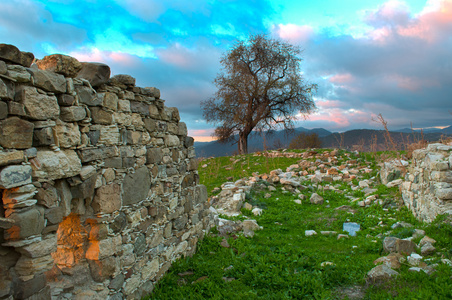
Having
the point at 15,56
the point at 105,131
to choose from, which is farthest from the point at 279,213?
the point at 15,56

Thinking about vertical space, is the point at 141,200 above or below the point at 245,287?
above

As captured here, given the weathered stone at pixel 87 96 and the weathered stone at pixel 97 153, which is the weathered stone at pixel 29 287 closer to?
the weathered stone at pixel 97 153

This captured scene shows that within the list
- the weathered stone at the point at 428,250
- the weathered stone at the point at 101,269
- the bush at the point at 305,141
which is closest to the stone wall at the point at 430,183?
the weathered stone at the point at 428,250

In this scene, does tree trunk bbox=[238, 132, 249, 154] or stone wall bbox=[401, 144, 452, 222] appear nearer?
stone wall bbox=[401, 144, 452, 222]

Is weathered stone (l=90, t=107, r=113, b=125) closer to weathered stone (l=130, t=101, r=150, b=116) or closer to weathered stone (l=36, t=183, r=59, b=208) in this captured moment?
weathered stone (l=130, t=101, r=150, b=116)

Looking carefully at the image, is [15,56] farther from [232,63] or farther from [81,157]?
[232,63]

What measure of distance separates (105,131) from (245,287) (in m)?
2.81

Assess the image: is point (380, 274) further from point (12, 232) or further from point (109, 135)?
point (12, 232)

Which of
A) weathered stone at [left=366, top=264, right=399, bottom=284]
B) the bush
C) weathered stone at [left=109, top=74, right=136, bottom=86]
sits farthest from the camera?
the bush

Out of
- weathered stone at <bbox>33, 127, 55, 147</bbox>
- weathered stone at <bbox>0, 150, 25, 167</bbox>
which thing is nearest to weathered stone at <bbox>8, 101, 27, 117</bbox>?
weathered stone at <bbox>33, 127, 55, 147</bbox>

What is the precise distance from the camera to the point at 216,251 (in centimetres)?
511

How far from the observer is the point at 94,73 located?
9.81 feet

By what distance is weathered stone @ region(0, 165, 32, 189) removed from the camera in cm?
205

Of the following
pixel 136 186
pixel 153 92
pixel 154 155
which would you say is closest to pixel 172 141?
pixel 154 155
